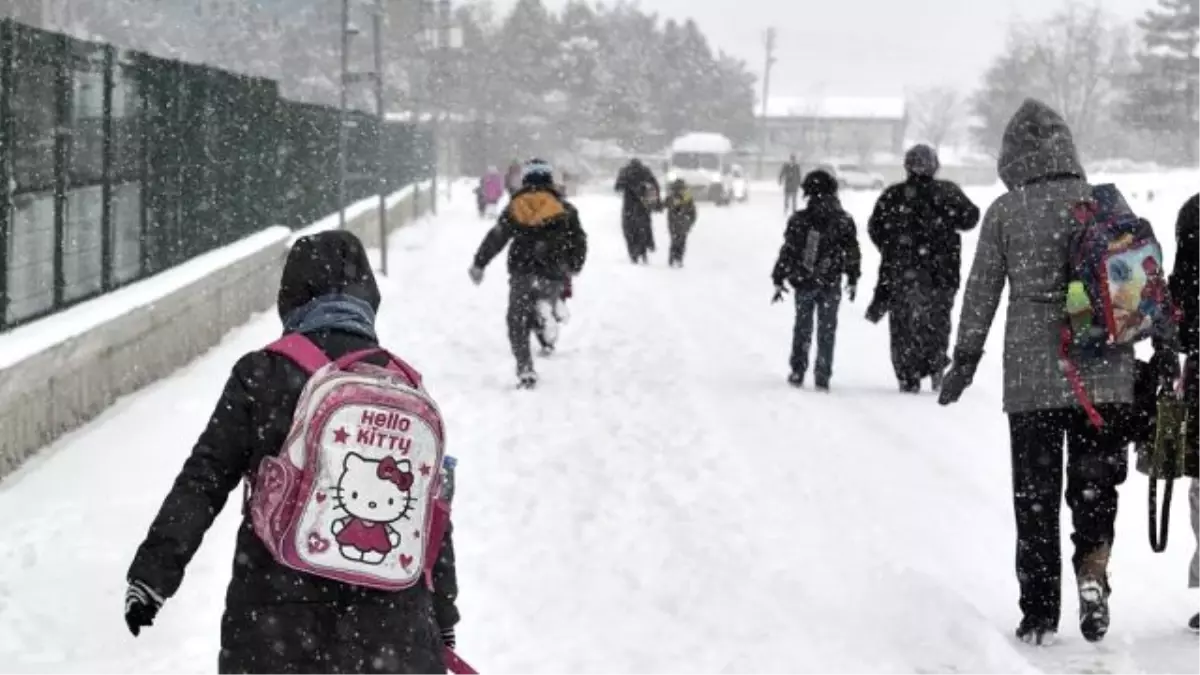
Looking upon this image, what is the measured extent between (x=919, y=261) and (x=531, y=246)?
2.87 meters

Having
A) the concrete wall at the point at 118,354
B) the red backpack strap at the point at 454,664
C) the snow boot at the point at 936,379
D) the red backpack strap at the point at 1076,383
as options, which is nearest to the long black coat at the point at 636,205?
the concrete wall at the point at 118,354

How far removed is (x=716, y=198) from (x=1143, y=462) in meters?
48.1

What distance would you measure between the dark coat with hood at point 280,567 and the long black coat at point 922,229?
8505 mm

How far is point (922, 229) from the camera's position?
11.7m

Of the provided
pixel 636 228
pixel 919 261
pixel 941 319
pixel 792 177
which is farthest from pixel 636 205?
pixel 792 177

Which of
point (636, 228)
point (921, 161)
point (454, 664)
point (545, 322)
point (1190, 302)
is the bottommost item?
point (636, 228)

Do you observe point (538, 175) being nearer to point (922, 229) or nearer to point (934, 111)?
point (922, 229)

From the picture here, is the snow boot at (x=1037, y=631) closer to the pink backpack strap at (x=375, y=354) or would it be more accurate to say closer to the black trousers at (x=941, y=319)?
the pink backpack strap at (x=375, y=354)

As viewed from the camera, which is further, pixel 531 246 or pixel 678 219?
pixel 678 219

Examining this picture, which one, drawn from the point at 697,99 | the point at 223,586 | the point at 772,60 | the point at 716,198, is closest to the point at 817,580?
the point at 223,586

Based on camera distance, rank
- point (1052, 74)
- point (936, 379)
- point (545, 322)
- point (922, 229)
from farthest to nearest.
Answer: point (1052, 74) → point (545, 322) → point (936, 379) → point (922, 229)

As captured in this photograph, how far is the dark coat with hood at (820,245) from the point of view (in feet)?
39.8

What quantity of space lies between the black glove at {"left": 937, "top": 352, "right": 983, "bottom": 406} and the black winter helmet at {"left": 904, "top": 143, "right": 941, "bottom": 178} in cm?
550

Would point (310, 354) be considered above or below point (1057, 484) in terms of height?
above
